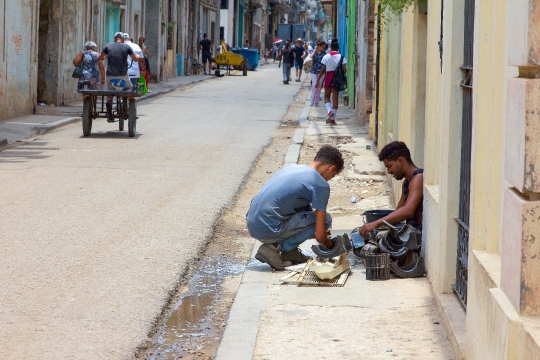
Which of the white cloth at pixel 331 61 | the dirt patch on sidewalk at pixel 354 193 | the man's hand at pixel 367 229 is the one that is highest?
the white cloth at pixel 331 61

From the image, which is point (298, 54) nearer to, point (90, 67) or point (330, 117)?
point (330, 117)

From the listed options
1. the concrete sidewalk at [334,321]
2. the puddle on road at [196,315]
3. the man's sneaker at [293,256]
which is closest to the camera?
the concrete sidewalk at [334,321]

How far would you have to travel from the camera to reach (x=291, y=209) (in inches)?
278

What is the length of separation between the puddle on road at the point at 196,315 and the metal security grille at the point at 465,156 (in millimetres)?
1460

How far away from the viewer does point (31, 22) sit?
20031 millimetres

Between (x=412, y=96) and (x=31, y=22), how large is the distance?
43.5ft

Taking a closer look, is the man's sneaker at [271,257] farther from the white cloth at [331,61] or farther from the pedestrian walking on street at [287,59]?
the pedestrian walking on street at [287,59]

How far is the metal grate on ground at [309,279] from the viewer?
6445mm

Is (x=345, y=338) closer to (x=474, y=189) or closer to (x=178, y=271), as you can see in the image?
(x=474, y=189)

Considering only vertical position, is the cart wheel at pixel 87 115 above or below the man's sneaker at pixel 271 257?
above

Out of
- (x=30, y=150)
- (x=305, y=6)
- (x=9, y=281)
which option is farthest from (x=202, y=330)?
(x=305, y=6)

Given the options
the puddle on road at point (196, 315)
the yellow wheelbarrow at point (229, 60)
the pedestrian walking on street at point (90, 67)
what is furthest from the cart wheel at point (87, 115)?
the yellow wheelbarrow at point (229, 60)

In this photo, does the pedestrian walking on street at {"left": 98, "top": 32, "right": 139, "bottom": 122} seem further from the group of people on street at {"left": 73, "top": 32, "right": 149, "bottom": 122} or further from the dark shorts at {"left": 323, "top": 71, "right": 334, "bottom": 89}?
the dark shorts at {"left": 323, "top": 71, "right": 334, "bottom": 89}

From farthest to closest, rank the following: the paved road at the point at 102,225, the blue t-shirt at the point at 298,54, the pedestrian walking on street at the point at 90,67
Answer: the blue t-shirt at the point at 298,54 < the pedestrian walking on street at the point at 90,67 < the paved road at the point at 102,225
